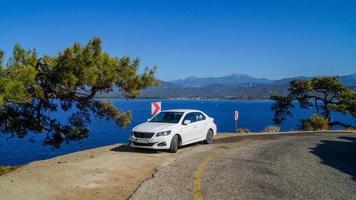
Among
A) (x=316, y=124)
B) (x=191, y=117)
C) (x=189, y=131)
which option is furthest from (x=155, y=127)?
(x=316, y=124)

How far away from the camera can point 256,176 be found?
8.97m

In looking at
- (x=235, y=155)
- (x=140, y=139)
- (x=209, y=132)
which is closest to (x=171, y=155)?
(x=140, y=139)

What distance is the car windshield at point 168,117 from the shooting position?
1469 cm

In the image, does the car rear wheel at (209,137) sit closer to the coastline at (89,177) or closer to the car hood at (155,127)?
the car hood at (155,127)

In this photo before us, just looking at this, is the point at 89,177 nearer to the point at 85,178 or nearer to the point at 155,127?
the point at 85,178

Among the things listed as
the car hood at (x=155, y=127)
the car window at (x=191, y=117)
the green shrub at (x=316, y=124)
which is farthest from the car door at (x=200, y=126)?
the green shrub at (x=316, y=124)

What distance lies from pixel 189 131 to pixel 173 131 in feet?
3.90

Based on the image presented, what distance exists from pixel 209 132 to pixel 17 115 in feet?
26.6

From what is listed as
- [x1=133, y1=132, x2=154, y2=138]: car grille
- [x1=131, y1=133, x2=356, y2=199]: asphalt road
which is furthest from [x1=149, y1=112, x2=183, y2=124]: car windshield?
[x1=131, y1=133, x2=356, y2=199]: asphalt road

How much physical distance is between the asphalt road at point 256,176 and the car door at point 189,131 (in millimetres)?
879

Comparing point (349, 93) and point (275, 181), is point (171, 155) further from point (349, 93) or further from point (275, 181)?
point (349, 93)

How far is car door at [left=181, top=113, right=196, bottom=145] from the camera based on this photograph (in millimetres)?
14367

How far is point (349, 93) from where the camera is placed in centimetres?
3756

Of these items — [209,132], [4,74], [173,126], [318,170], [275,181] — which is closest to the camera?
[275,181]
